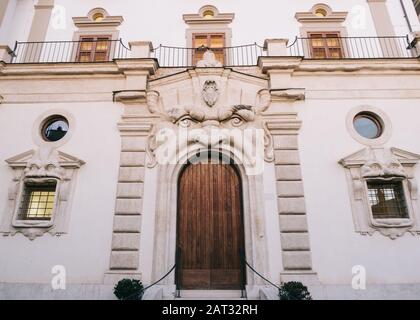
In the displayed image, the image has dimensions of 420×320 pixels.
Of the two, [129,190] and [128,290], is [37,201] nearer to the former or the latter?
[129,190]

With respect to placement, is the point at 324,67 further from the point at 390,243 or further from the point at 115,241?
the point at 115,241

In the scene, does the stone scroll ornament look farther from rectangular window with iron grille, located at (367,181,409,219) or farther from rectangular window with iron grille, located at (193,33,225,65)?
rectangular window with iron grille, located at (367,181,409,219)

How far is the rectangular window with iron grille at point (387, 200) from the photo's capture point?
28.5ft

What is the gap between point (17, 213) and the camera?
8750 millimetres

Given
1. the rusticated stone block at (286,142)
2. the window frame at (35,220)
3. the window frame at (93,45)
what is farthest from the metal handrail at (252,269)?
the window frame at (93,45)

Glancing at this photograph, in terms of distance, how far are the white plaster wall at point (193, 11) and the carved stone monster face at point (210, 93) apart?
3121mm

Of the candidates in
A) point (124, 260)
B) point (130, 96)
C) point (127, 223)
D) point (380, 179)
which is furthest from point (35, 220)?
point (380, 179)

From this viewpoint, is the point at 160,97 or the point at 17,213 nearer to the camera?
the point at 17,213

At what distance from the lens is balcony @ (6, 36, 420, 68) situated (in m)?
11.4

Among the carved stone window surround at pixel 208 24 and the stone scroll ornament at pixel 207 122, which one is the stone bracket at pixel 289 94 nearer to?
the stone scroll ornament at pixel 207 122

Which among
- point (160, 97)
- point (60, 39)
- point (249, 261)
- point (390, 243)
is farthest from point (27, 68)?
point (390, 243)

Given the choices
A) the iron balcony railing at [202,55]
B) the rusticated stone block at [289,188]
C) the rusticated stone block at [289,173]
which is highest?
the iron balcony railing at [202,55]

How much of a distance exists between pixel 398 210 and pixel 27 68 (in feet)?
41.8

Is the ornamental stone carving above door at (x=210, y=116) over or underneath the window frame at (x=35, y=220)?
over
